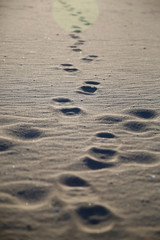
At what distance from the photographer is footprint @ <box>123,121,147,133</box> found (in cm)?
275

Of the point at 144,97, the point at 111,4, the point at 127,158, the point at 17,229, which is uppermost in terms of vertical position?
the point at 111,4

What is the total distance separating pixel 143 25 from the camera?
7566mm

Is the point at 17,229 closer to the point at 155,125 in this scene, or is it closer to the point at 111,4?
the point at 155,125

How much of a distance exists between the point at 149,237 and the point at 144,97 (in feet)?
6.98

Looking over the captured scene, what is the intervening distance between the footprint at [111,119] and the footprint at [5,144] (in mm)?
1116

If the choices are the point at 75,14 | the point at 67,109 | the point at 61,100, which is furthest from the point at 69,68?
the point at 75,14

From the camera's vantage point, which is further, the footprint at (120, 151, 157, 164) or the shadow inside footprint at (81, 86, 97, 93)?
the shadow inside footprint at (81, 86, 97, 93)

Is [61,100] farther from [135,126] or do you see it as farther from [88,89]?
[135,126]

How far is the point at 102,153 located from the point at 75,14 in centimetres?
774

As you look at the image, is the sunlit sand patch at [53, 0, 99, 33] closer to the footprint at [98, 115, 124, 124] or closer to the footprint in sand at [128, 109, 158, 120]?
the footprint in sand at [128, 109, 158, 120]

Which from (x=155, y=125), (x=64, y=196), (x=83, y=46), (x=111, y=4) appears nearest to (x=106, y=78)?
(x=155, y=125)

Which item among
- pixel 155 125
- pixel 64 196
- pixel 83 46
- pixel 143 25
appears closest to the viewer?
pixel 64 196

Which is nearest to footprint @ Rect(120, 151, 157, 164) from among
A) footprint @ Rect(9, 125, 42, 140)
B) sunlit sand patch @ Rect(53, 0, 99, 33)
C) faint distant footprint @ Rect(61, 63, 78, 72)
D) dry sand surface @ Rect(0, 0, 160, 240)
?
dry sand surface @ Rect(0, 0, 160, 240)

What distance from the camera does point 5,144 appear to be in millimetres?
2410
